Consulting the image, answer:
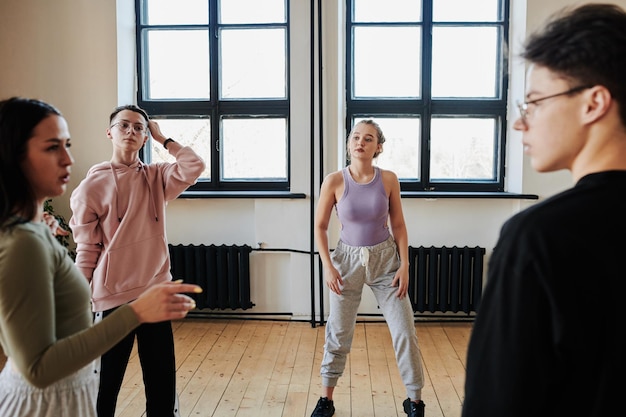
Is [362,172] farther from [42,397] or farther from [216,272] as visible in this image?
[216,272]

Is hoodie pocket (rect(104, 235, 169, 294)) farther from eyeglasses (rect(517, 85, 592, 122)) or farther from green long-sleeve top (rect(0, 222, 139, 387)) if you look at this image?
eyeglasses (rect(517, 85, 592, 122))

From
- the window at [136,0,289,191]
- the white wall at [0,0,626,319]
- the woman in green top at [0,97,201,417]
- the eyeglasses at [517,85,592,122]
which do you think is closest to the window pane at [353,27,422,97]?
the white wall at [0,0,626,319]

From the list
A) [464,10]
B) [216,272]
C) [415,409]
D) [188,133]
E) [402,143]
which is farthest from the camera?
[188,133]

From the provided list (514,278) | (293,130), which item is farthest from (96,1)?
(514,278)

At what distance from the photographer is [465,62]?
4.41 meters

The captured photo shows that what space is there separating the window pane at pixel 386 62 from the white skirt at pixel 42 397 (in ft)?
11.7

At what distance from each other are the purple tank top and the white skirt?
60.8 inches

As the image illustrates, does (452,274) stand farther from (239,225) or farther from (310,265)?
(239,225)

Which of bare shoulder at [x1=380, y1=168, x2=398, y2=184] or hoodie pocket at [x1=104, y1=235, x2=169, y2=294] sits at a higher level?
bare shoulder at [x1=380, y1=168, x2=398, y2=184]

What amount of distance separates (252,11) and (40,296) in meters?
3.85

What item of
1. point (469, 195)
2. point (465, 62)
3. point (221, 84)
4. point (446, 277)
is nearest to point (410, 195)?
point (469, 195)

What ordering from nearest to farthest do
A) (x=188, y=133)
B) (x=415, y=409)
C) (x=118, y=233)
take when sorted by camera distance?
(x=118, y=233), (x=415, y=409), (x=188, y=133)

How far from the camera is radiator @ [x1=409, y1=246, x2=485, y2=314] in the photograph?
407 cm

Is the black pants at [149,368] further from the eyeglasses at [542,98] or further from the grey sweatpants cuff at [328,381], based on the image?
the eyeglasses at [542,98]
